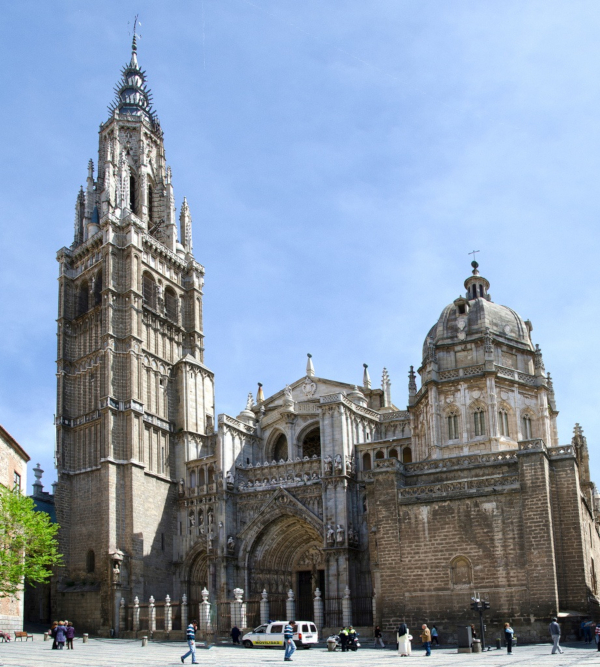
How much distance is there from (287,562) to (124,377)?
14.2m

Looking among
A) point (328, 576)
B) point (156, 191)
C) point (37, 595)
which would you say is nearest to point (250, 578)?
point (328, 576)

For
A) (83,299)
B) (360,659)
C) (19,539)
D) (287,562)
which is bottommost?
(360,659)

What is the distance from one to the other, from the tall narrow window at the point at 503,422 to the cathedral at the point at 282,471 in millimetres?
161

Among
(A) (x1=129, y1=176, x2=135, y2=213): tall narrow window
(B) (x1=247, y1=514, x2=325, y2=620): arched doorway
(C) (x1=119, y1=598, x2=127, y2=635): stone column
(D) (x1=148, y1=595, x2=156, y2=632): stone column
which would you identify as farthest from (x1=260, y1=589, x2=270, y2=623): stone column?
(A) (x1=129, y1=176, x2=135, y2=213): tall narrow window

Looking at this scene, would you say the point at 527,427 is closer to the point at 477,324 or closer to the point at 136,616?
the point at 477,324

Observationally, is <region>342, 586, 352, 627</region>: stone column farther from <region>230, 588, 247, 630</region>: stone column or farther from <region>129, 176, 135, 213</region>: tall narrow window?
<region>129, 176, 135, 213</region>: tall narrow window

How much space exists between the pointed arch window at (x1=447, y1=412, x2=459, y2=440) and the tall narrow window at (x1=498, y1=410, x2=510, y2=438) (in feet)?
6.94

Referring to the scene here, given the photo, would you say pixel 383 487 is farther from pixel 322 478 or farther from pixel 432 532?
pixel 322 478

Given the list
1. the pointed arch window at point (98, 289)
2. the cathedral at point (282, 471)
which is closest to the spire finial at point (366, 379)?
the cathedral at point (282, 471)

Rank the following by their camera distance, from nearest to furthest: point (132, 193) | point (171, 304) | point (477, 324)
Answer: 1. point (477, 324)
2. point (171, 304)
3. point (132, 193)

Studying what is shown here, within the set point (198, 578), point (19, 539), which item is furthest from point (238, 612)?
point (198, 578)

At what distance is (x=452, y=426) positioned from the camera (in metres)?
41.4

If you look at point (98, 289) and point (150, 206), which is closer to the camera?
point (98, 289)

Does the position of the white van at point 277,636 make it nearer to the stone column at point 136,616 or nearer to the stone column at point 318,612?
the stone column at point 318,612
